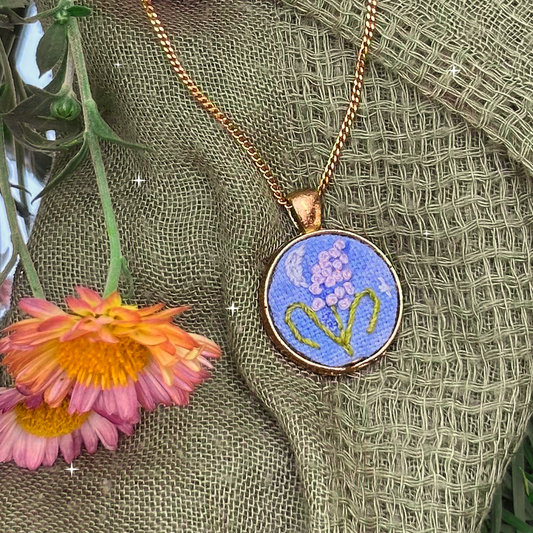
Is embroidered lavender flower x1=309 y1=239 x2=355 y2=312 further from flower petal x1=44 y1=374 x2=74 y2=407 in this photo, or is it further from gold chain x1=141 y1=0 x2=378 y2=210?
flower petal x1=44 y1=374 x2=74 y2=407

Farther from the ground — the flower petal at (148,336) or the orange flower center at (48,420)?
the flower petal at (148,336)

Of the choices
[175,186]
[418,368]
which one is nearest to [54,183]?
[175,186]

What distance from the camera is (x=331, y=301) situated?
0.62 meters

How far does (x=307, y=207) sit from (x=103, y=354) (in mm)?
233

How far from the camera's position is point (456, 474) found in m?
0.60

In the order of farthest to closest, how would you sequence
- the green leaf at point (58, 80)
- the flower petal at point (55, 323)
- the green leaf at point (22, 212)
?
the green leaf at point (22, 212)
the green leaf at point (58, 80)
the flower petal at point (55, 323)

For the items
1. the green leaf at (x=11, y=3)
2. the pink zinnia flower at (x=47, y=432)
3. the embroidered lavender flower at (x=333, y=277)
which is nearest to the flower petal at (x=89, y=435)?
the pink zinnia flower at (x=47, y=432)

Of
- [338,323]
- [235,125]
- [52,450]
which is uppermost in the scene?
[235,125]

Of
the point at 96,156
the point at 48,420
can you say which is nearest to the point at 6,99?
the point at 96,156

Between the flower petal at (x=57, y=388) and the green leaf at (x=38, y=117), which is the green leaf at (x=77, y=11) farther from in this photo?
the flower petal at (x=57, y=388)

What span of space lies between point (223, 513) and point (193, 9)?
1.40 ft

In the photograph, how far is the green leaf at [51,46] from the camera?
512mm

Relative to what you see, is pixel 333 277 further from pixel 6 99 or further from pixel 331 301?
pixel 6 99

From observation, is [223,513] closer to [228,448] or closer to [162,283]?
[228,448]
